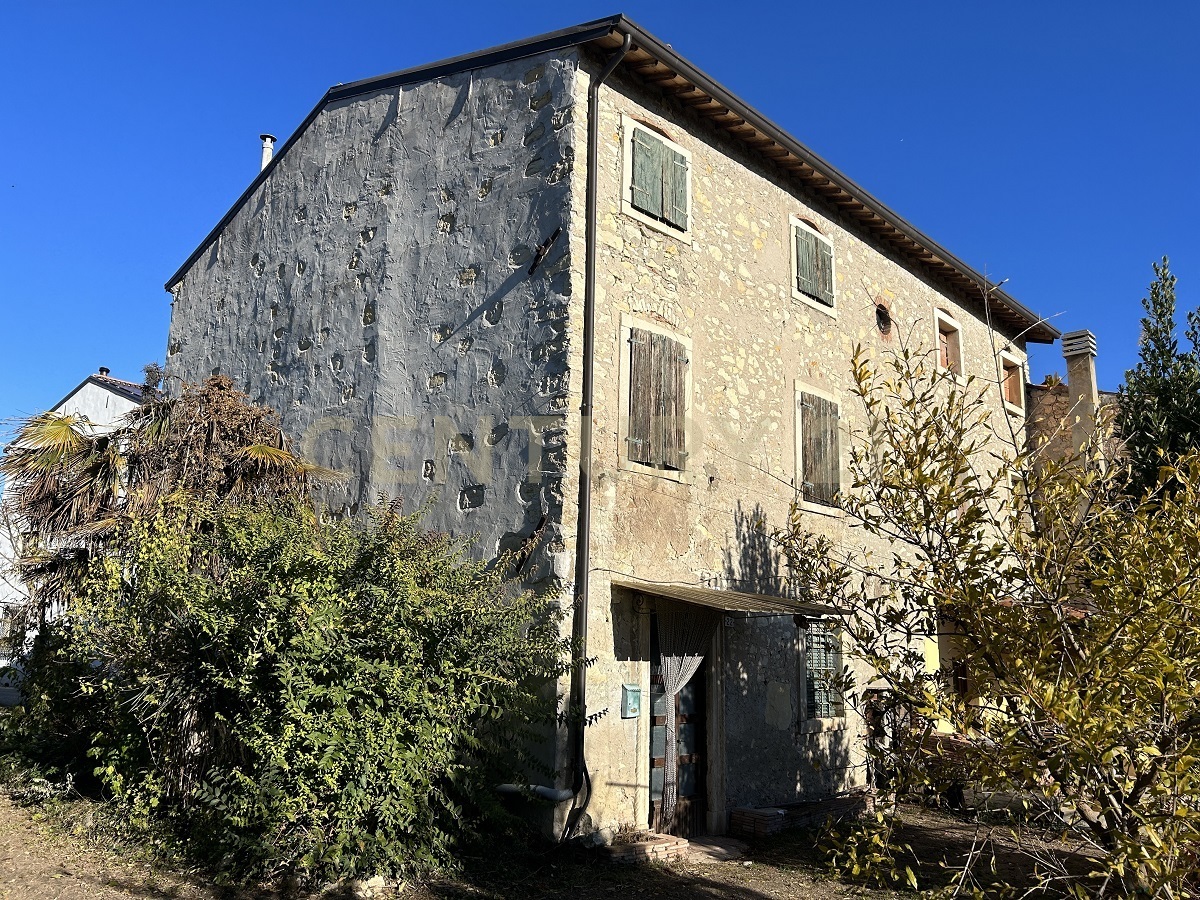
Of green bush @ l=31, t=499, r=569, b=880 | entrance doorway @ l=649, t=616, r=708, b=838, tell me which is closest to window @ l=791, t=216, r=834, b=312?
entrance doorway @ l=649, t=616, r=708, b=838

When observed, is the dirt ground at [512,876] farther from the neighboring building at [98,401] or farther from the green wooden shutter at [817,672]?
the neighboring building at [98,401]

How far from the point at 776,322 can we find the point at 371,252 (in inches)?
176

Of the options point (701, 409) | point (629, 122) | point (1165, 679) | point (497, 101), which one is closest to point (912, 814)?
point (701, 409)

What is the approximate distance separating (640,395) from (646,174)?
2207 millimetres

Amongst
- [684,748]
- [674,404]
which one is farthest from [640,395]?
[684,748]

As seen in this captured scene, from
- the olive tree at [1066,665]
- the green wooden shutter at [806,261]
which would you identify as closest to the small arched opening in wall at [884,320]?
the green wooden shutter at [806,261]

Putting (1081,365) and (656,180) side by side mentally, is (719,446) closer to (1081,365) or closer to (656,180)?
(656,180)

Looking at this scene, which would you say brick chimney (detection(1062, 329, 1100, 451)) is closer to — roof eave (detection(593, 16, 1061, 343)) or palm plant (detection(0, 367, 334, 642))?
roof eave (detection(593, 16, 1061, 343))

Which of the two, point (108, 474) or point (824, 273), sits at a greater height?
point (824, 273)

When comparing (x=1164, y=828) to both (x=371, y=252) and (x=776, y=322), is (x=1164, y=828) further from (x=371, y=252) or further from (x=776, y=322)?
(x=371, y=252)

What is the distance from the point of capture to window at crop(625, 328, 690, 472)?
8.64 m

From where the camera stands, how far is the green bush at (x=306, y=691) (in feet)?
20.3

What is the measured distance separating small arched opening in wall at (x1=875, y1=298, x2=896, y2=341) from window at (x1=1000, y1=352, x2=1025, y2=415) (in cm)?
352

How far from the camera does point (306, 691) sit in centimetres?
618
